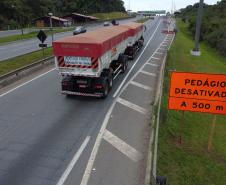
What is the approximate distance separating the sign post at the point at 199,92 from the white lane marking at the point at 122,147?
2188 mm

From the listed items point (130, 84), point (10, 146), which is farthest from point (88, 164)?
point (130, 84)

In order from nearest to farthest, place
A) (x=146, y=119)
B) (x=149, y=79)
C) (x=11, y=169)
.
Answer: (x=11, y=169) → (x=146, y=119) → (x=149, y=79)

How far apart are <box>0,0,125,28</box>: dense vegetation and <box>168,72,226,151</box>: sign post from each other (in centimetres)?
8367

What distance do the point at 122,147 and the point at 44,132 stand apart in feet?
10.7

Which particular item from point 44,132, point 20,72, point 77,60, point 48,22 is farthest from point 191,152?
point 48,22

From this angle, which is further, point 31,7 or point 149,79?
point 31,7

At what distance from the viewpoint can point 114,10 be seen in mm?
169625

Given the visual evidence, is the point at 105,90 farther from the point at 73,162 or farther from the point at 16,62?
the point at 16,62

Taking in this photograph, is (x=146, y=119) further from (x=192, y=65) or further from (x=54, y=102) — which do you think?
(x=192, y=65)

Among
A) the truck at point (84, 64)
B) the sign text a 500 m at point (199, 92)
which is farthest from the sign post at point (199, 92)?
the truck at point (84, 64)

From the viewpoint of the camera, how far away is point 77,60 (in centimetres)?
1608

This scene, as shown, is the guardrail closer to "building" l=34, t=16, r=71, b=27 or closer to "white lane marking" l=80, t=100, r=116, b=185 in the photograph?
"white lane marking" l=80, t=100, r=116, b=185

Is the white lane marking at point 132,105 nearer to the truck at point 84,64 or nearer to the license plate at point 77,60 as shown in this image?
the truck at point 84,64

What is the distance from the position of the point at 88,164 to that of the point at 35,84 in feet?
36.1
